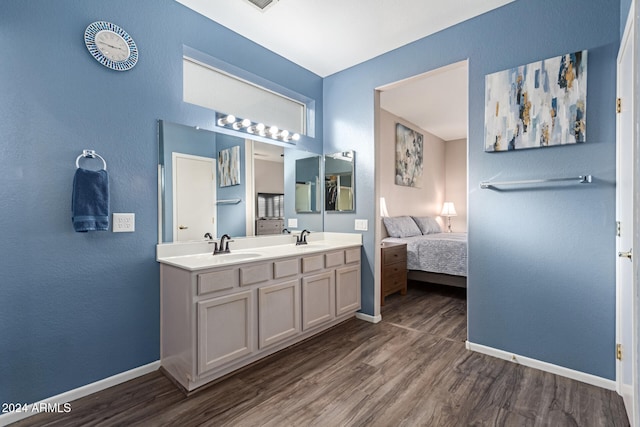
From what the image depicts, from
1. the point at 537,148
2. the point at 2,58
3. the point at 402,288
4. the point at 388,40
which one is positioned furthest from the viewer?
the point at 402,288

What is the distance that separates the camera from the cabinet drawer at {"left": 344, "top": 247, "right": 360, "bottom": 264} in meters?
3.06

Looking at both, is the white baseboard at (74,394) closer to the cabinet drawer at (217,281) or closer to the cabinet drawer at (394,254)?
the cabinet drawer at (217,281)

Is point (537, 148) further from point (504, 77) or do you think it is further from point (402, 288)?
point (402, 288)

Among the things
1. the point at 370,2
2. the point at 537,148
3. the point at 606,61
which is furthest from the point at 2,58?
the point at 606,61

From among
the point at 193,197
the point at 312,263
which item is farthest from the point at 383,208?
the point at 193,197

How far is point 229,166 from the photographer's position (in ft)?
8.58

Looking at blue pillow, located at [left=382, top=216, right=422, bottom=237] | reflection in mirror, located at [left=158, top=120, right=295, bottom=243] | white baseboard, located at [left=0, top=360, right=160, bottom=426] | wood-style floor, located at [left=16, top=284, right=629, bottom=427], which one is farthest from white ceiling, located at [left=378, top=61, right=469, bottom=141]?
white baseboard, located at [left=0, top=360, right=160, bottom=426]

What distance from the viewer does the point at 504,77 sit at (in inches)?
91.6

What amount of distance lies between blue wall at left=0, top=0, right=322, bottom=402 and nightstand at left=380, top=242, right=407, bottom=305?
8.31ft

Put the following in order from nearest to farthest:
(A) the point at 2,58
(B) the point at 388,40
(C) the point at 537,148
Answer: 1. (A) the point at 2,58
2. (C) the point at 537,148
3. (B) the point at 388,40

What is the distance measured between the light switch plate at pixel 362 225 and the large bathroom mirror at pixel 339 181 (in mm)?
156

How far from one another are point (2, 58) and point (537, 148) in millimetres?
3411

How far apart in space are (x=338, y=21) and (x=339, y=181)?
1.53 meters

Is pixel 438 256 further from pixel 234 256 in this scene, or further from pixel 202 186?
pixel 202 186
